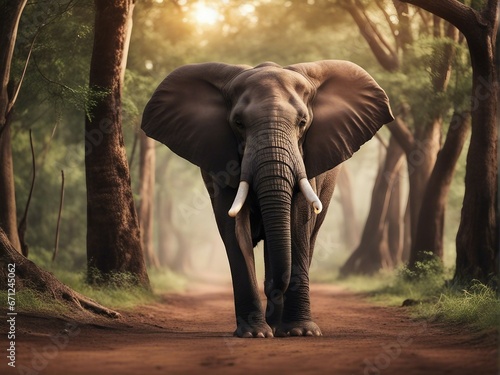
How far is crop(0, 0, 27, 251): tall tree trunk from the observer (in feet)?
48.9

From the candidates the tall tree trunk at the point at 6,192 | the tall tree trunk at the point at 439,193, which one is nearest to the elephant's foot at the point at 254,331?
the tall tree trunk at the point at 6,192

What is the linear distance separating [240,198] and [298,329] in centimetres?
204

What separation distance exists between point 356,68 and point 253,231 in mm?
3218

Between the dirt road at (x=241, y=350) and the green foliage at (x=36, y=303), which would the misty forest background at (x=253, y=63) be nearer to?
the green foliage at (x=36, y=303)

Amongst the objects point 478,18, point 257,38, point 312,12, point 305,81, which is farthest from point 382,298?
point 257,38

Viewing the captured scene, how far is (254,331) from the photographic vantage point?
11.6 metres

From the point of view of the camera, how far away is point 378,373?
8.21 meters

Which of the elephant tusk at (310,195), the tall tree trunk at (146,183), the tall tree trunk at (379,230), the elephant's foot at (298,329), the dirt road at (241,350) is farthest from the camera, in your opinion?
the tall tree trunk at (379,230)

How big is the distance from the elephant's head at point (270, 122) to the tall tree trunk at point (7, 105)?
2.95 metres

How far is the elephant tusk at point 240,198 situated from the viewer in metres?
11.3

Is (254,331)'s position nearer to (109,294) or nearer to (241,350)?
(241,350)

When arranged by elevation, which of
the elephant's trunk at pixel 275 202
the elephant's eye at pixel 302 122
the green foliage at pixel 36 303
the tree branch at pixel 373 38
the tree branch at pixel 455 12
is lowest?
the green foliage at pixel 36 303

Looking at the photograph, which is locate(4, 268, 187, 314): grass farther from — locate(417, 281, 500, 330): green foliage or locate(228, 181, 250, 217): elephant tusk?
locate(417, 281, 500, 330): green foliage

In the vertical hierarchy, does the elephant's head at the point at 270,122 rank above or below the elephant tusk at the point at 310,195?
above
